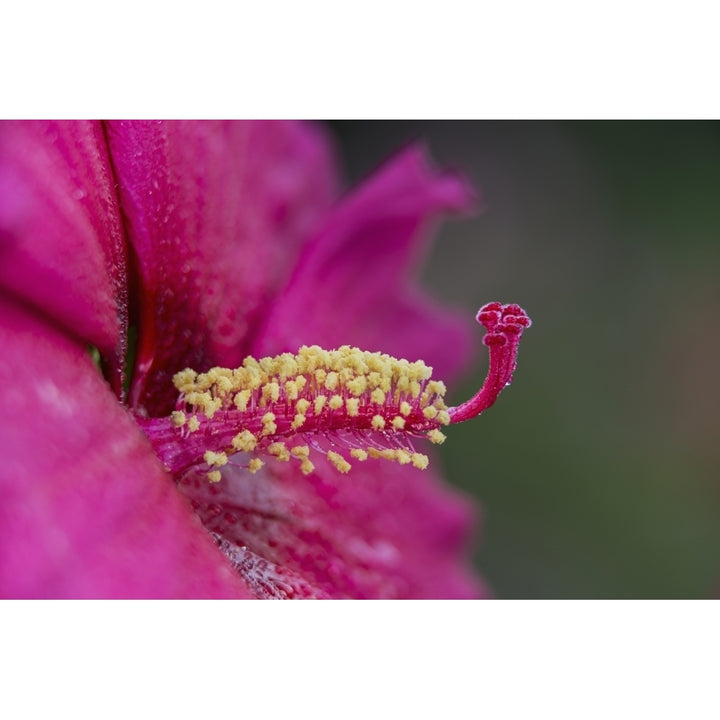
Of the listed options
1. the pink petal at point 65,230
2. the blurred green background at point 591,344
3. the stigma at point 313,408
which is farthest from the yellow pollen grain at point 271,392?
the blurred green background at point 591,344

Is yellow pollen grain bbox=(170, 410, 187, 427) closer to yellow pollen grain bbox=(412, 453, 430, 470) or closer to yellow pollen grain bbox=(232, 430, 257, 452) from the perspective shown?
yellow pollen grain bbox=(232, 430, 257, 452)

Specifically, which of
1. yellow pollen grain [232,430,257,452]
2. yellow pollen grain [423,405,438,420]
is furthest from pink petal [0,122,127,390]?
yellow pollen grain [423,405,438,420]

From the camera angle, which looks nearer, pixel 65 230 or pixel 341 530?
pixel 65 230

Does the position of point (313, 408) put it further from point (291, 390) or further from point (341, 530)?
point (341, 530)

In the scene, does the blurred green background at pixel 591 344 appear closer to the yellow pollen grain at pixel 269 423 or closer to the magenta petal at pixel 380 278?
the magenta petal at pixel 380 278

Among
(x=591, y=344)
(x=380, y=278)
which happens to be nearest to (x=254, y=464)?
(x=380, y=278)

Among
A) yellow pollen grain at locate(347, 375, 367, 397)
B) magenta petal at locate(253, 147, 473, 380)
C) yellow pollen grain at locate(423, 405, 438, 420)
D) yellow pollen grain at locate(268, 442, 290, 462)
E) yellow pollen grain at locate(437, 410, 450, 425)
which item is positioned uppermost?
magenta petal at locate(253, 147, 473, 380)
